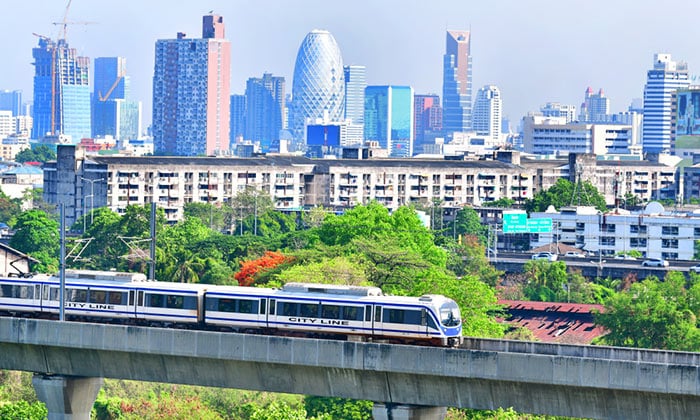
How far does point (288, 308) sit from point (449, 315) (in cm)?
599

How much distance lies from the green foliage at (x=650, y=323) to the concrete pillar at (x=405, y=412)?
36.6 metres

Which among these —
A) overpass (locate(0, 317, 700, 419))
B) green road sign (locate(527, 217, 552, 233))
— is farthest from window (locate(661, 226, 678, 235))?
overpass (locate(0, 317, 700, 419))

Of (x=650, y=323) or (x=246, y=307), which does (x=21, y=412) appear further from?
(x=650, y=323)

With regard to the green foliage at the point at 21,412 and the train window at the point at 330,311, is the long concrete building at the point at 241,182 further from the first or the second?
the train window at the point at 330,311

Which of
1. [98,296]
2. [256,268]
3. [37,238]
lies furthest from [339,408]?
[37,238]

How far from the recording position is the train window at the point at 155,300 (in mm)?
58844

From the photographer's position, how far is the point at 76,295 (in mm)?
60688

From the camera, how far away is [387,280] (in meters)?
82.5

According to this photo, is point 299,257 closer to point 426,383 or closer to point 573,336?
point 573,336

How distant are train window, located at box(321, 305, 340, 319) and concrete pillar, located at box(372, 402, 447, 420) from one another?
6290 millimetres

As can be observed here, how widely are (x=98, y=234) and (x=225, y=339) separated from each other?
80568mm

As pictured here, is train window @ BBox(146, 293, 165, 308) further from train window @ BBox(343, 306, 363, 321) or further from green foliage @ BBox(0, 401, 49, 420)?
green foliage @ BBox(0, 401, 49, 420)

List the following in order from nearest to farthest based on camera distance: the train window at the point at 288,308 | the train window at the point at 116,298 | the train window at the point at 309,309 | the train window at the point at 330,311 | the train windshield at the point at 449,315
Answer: the train windshield at the point at 449,315 < the train window at the point at 330,311 < the train window at the point at 309,309 < the train window at the point at 288,308 < the train window at the point at 116,298

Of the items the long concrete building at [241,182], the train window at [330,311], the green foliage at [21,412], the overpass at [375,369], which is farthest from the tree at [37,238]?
the train window at [330,311]
